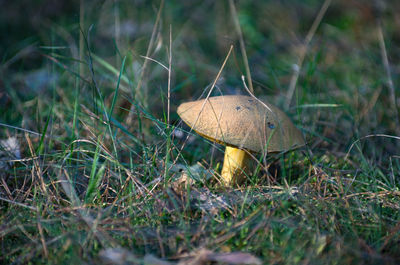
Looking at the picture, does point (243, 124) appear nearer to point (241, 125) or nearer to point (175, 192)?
point (241, 125)

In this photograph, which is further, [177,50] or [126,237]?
[177,50]

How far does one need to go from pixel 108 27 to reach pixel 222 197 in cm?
374

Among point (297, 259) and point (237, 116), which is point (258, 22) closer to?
point (237, 116)

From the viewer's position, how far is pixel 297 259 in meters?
1.02

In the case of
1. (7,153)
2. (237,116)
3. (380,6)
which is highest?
(380,6)

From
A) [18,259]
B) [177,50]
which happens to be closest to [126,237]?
[18,259]

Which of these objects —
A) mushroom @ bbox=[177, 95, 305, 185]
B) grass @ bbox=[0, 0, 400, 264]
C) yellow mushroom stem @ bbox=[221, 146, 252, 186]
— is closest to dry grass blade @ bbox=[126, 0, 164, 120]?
grass @ bbox=[0, 0, 400, 264]

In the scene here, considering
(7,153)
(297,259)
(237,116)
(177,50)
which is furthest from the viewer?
(177,50)

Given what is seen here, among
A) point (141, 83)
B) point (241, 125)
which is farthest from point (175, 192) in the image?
point (141, 83)

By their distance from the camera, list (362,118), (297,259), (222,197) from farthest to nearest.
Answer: (362,118)
(222,197)
(297,259)

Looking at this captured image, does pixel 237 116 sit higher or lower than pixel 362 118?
higher

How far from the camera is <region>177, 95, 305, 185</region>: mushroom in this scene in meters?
1.51

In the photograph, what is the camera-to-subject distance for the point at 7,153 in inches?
68.6

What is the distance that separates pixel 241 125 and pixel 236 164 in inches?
12.5
